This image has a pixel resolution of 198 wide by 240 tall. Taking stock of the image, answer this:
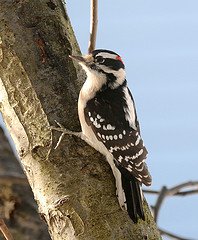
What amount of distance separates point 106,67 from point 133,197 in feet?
2.40

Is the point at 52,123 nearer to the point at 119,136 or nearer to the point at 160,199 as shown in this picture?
the point at 119,136

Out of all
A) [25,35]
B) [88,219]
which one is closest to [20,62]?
[25,35]

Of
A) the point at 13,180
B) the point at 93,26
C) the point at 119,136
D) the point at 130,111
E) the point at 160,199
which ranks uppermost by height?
the point at 93,26

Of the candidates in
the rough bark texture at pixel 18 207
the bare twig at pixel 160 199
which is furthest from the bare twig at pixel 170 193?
the rough bark texture at pixel 18 207

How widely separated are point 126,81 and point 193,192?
0.69 metres

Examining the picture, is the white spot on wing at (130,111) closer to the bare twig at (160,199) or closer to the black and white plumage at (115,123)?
the black and white plumage at (115,123)

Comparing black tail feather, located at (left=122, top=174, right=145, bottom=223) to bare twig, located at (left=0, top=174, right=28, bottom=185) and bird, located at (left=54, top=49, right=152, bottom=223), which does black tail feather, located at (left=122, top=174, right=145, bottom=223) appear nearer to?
bird, located at (left=54, top=49, right=152, bottom=223)

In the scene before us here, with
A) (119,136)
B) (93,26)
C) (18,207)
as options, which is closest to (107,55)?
(93,26)

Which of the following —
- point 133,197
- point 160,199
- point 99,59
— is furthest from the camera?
point 160,199

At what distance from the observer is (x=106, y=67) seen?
294cm

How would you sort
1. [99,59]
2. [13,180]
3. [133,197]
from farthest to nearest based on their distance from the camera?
[13,180]
[99,59]
[133,197]

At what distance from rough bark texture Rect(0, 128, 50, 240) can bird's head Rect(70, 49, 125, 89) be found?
638 mm

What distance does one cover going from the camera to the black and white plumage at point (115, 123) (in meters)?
2.46

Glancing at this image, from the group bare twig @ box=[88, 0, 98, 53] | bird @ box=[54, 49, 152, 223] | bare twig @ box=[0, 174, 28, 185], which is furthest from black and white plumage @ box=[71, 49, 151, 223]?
bare twig @ box=[0, 174, 28, 185]
